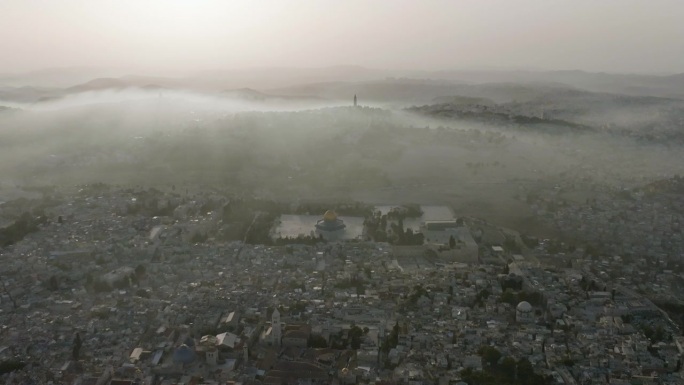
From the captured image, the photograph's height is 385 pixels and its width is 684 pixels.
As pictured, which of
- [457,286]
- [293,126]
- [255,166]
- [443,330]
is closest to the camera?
[443,330]

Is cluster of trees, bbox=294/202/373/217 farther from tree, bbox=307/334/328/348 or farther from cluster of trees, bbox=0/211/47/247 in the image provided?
tree, bbox=307/334/328/348

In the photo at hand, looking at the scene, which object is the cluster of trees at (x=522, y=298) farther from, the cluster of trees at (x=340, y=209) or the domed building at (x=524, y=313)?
the cluster of trees at (x=340, y=209)

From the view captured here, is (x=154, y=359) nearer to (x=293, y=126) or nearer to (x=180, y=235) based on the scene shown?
(x=180, y=235)

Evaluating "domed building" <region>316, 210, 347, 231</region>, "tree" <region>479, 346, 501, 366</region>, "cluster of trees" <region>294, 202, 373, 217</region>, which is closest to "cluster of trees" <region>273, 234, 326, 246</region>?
"domed building" <region>316, 210, 347, 231</region>

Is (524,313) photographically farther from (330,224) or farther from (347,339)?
(330,224)

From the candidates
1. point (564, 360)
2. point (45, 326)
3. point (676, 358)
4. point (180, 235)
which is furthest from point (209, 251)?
point (676, 358)

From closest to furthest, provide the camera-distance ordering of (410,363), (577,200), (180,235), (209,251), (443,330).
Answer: (410,363), (443,330), (209,251), (180,235), (577,200)

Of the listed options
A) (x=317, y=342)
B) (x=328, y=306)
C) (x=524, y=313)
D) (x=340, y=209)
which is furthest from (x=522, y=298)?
(x=340, y=209)
